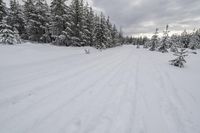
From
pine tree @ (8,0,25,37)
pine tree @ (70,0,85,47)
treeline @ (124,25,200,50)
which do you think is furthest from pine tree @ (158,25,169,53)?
pine tree @ (8,0,25,37)

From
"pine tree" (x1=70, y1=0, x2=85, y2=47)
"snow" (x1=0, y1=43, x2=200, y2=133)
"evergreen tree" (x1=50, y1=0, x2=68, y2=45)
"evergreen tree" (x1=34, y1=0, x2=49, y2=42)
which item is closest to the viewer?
"snow" (x1=0, y1=43, x2=200, y2=133)

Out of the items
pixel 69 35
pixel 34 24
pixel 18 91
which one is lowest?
pixel 18 91

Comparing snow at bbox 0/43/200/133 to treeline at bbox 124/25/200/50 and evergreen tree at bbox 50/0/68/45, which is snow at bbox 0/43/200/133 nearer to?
evergreen tree at bbox 50/0/68/45

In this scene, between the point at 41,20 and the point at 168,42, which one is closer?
the point at 41,20

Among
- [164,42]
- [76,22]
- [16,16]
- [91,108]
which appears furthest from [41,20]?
[164,42]

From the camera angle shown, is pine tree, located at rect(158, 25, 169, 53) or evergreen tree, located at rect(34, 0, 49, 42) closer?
evergreen tree, located at rect(34, 0, 49, 42)

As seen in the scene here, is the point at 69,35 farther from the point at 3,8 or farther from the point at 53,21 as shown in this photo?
the point at 3,8

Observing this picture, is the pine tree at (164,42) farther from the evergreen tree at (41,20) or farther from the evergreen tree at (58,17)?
the evergreen tree at (41,20)

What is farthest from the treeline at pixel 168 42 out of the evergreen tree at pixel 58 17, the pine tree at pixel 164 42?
the evergreen tree at pixel 58 17

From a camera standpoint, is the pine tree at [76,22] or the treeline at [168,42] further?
the treeline at [168,42]

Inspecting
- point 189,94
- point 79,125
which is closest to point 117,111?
point 79,125

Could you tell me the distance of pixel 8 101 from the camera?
327 cm

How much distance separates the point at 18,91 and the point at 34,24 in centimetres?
2198

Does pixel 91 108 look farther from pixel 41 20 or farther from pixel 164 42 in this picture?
pixel 164 42
